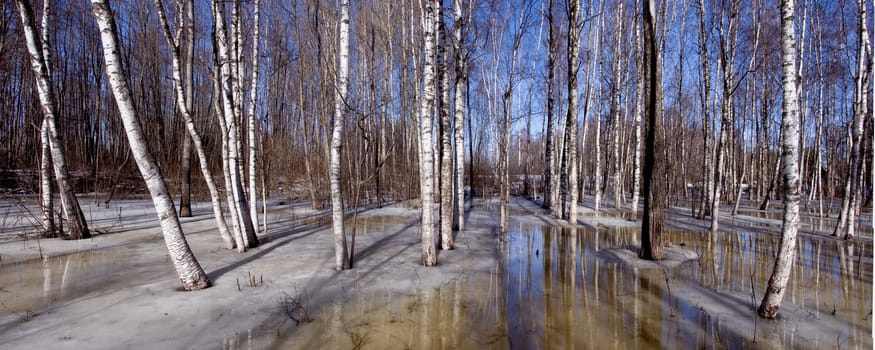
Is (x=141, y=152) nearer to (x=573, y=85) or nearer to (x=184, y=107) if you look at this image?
(x=184, y=107)

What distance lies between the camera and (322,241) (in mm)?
9039

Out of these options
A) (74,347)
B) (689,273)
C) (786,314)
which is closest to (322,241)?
(74,347)

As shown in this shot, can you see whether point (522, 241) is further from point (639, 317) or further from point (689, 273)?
point (639, 317)

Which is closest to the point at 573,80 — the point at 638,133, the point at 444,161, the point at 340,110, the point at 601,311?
the point at 638,133

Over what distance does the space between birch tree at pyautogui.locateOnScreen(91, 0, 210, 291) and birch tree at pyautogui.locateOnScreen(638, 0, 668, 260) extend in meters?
7.55

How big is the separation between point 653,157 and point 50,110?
12478mm

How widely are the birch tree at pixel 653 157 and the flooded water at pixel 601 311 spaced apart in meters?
0.67

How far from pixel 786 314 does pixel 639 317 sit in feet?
5.66

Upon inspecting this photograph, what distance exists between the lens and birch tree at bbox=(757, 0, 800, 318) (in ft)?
13.6

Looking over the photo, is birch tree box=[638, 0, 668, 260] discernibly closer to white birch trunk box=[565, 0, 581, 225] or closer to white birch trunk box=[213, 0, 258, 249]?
white birch trunk box=[565, 0, 581, 225]

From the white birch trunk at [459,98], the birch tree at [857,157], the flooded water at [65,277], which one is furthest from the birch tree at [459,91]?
the birch tree at [857,157]

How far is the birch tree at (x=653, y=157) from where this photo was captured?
23.5 ft

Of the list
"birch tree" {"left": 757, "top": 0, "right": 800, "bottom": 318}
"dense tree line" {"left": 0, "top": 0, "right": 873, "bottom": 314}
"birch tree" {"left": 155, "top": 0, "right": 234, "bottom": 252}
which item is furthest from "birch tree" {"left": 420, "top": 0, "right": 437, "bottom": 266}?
"birch tree" {"left": 757, "top": 0, "right": 800, "bottom": 318}

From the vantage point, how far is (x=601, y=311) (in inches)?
184
